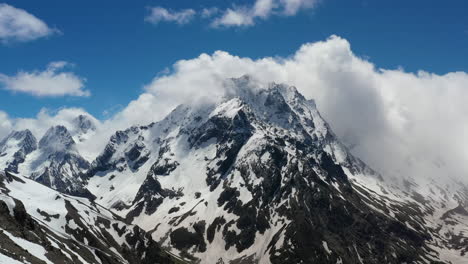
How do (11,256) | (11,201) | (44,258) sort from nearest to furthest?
(11,256) < (44,258) < (11,201)

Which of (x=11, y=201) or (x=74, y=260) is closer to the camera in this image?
(x=74, y=260)

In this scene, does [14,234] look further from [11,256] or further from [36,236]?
[11,256]

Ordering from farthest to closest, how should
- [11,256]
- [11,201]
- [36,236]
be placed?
1. [11,201]
2. [36,236]
3. [11,256]

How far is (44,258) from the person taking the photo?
136m

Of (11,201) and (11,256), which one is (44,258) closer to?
(11,256)

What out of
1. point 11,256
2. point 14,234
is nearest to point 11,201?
point 14,234

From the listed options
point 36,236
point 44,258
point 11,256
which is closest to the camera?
point 11,256

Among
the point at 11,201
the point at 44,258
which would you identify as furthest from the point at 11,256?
the point at 11,201

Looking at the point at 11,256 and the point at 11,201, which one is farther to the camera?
the point at 11,201

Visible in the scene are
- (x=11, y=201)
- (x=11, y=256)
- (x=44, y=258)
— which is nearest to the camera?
(x=11, y=256)

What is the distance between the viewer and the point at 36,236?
15988cm

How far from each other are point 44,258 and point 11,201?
49714 mm

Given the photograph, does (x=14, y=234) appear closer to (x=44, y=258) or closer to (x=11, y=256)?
(x=44, y=258)

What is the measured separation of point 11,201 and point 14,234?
4188cm
